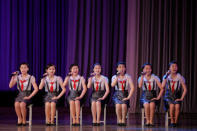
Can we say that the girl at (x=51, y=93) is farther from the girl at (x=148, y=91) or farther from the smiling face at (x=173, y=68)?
the smiling face at (x=173, y=68)

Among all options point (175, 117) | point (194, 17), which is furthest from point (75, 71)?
point (194, 17)

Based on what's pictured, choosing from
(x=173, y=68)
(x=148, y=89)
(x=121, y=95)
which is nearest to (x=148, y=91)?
(x=148, y=89)

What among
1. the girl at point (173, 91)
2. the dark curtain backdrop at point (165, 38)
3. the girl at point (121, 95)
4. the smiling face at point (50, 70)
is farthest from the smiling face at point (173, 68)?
the dark curtain backdrop at point (165, 38)

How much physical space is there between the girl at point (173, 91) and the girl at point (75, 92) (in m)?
1.57

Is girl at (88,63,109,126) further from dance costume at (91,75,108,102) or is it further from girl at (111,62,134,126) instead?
girl at (111,62,134,126)

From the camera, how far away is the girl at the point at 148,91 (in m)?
7.21

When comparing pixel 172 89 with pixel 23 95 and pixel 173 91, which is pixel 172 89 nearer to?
pixel 173 91

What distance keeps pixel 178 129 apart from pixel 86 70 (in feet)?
16.6

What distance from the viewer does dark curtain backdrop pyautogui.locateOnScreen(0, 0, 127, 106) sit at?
37.3 feet

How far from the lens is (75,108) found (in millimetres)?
7230

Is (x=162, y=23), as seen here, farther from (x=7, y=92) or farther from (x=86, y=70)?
(x=7, y=92)

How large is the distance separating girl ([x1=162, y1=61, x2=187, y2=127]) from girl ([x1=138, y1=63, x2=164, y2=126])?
0.17 m

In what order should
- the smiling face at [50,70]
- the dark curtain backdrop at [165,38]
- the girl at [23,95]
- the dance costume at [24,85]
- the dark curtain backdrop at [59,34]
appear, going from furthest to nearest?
the dark curtain backdrop at [59,34], the dark curtain backdrop at [165,38], the smiling face at [50,70], the dance costume at [24,85], the girl at [23,95]

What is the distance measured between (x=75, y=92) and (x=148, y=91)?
138 centimetres
